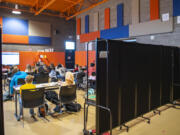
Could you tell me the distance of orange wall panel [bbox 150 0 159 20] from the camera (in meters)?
6.66

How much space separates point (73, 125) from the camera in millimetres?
3541

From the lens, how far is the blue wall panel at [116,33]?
8062 millimetres

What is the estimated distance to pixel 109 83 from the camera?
115 inches

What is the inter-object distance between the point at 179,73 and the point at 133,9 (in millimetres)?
3957

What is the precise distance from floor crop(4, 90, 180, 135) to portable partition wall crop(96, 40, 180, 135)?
270 mm

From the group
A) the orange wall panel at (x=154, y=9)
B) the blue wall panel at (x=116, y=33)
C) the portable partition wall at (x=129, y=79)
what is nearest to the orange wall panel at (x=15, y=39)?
the blue wall panel at (x=116, y=33)

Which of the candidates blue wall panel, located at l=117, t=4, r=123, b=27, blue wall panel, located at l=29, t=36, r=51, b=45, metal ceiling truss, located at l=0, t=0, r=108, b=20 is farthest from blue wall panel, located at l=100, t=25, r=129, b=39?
blue wall panel, located at l=29, t=36, r=51, b=45

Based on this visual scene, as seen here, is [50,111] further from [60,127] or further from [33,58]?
[33,58]

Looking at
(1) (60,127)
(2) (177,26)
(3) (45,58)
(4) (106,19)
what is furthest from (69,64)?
(1) (60,127)

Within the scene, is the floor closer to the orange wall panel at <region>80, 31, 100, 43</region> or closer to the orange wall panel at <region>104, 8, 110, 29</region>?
the orange wall panel at <region>104, 8, 110, 29</region>

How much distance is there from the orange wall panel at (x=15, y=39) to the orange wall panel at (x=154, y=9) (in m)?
8.84

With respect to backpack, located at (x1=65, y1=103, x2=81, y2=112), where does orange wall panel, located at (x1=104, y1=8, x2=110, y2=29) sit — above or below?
above

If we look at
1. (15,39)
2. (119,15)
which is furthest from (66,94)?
(15,39)

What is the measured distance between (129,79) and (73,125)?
168 cm
